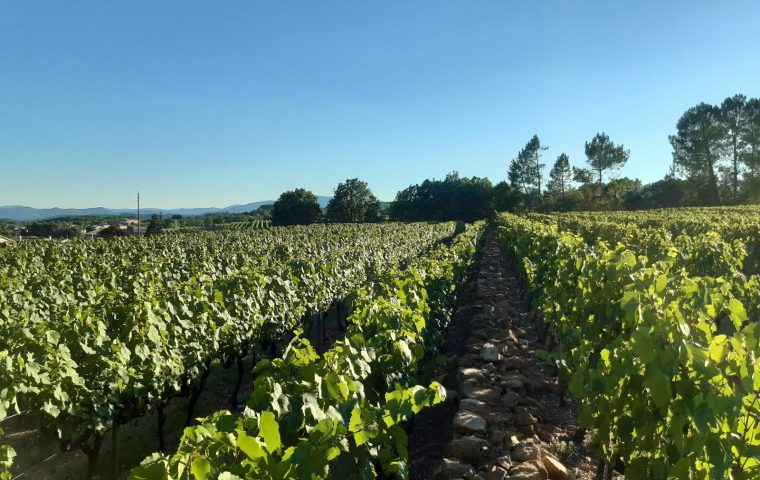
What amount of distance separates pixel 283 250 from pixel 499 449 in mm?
13363

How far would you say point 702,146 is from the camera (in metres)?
63.7

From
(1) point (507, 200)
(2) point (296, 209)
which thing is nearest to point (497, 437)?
(1) point (507, 200)

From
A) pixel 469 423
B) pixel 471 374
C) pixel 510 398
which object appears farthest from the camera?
pixel 471 374

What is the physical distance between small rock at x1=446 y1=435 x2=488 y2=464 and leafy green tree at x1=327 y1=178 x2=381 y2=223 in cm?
6793

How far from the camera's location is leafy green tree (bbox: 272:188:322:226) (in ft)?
237

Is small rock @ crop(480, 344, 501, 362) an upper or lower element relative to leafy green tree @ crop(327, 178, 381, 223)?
lower

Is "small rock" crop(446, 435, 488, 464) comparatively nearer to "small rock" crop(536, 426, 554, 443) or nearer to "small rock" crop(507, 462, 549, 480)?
"small rock" crop(507, 462, 549, 480)

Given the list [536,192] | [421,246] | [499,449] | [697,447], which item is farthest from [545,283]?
[536,192]

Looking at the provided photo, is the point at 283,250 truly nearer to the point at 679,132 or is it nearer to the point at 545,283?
the point at 545,283

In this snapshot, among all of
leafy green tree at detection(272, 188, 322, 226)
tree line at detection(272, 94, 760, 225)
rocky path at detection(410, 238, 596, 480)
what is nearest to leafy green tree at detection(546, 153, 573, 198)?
tree line at detection(272, 94, 760, 225)

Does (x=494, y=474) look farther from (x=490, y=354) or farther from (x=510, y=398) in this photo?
(x=490, y=354)

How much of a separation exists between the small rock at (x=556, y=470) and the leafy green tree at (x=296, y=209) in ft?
226

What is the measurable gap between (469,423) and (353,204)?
233ft

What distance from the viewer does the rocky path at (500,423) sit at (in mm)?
4508
